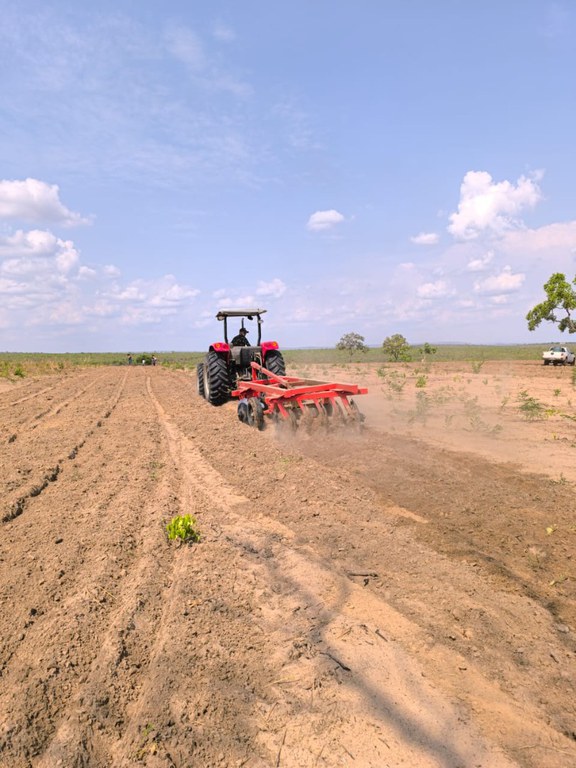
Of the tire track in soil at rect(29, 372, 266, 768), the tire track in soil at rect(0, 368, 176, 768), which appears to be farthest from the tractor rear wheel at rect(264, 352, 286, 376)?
the tire track in soil at rect(29, 372, 266, 768)

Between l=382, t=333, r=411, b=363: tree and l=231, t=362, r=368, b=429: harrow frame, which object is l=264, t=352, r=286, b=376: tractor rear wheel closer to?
l=231, t=362, r=368, b=429: harrow frame

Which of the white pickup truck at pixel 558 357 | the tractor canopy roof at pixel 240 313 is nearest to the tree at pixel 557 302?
the white pickup truck at pixel 558 357

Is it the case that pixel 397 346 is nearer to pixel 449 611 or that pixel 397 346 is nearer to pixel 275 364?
pixel 275 364

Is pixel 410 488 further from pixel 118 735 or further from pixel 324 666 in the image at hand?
pixel 118 735

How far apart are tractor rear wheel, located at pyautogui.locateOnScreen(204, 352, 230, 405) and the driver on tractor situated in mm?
878

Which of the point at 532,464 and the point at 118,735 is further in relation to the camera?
the point at 532,464

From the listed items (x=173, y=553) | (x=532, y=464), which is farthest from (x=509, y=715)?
(x=532, y=464)

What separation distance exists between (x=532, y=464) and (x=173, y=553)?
16.6 feet

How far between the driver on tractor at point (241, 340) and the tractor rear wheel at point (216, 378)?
88cm

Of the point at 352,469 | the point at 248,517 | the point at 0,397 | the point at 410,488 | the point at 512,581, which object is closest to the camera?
the point at 512,581

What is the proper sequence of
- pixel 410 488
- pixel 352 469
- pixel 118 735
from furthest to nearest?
1. pixel 352 469
2. pixel 410 488
3. pixel 118 735

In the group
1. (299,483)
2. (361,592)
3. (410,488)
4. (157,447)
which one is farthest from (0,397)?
(361,592)

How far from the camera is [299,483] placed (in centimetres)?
543

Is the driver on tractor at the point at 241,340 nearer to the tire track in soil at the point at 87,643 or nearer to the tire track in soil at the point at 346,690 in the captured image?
the tire track in soil at the point at 87,643
